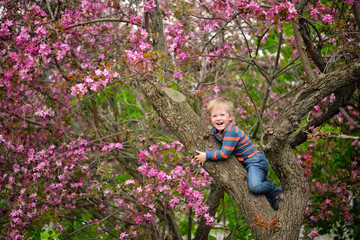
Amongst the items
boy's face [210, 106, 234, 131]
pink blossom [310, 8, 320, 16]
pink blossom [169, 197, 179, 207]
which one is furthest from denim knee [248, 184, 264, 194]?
pink blossom [310, 8, 320, 16]

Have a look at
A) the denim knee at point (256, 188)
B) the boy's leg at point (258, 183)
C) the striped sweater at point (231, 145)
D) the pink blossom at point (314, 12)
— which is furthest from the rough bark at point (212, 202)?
the pink blossom at point (314, 12)

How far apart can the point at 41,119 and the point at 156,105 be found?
316 centimetres

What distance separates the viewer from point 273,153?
280cm

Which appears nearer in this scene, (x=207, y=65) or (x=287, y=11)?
(x=287, y=11)

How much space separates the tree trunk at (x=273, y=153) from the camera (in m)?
2.80

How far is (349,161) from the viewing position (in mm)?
6500

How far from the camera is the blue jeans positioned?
9.23ft

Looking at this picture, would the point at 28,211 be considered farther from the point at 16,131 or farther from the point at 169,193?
the point at 169,193

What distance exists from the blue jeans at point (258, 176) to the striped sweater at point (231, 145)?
0.07 meters

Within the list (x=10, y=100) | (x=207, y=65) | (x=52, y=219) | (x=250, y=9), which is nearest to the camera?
(x=250, y=9)

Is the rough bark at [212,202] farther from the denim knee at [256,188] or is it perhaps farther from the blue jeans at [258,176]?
the denim knee at [256,188]

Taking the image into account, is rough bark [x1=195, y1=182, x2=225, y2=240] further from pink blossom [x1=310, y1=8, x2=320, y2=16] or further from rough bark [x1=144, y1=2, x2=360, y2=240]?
pink blossom [x1=310, y1=8, x2=320, y2=16]

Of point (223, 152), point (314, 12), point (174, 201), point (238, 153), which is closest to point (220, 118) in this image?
point (238, 153)

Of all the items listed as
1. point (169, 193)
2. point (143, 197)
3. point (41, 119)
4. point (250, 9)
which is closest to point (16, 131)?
point (41, 119)
